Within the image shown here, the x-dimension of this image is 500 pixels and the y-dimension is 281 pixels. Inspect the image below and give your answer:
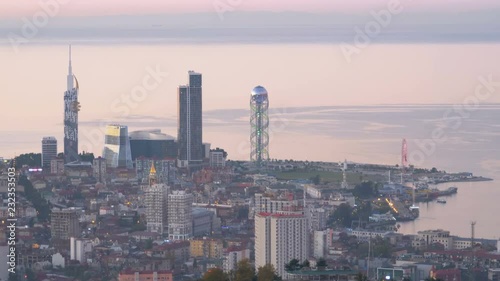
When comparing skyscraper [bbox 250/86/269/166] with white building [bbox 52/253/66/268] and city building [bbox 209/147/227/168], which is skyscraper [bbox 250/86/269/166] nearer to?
city building [bbox 209/147/227/168]

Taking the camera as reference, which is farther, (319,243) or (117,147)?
(117,147)

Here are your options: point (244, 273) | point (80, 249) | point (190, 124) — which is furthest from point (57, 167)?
point (244, 273)

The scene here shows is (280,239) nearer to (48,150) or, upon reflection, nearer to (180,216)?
(180,216)

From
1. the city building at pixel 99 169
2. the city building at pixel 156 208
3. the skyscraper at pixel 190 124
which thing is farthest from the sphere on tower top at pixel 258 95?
the city building at pixel 156 208

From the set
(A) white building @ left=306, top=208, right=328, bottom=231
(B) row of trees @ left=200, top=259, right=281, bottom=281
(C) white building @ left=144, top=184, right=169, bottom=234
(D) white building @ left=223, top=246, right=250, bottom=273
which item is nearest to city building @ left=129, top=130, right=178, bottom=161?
(C) white building @ left=144, top=184, right=169, bottom=234

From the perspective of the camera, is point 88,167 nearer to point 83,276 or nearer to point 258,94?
point 258,94
